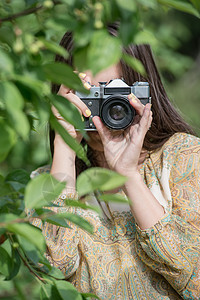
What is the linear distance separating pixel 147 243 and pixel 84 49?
68 centimetres

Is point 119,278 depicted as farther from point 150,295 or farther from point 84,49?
point 84,49

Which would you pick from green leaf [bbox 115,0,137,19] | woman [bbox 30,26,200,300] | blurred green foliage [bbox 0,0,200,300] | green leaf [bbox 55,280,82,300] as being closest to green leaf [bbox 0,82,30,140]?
blurred green foliage [bbox 0,0,200,300]

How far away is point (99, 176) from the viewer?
16.8 inches

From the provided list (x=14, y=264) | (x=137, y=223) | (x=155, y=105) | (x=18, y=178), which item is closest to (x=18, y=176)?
(x=18, y=178)

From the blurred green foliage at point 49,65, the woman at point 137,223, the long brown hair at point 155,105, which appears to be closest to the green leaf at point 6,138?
the blurred green foliage at point 49,65

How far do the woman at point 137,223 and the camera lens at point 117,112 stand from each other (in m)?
0.03

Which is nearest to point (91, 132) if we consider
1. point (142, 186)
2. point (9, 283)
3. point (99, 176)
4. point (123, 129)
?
point (123, 129)

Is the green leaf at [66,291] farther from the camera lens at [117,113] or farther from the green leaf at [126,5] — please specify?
the camera lens at [117,113]

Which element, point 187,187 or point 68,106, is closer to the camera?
point 68,106

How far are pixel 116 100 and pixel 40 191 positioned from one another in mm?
648

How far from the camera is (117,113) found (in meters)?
1.09

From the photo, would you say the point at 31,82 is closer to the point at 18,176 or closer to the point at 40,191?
the point at 40,191

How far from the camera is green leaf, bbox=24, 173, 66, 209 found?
1.43 feet

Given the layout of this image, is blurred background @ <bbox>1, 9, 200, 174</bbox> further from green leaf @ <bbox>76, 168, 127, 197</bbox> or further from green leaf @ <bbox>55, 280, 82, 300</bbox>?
green leaf @ <bbox>55, 280, 82, 300</bbox>
